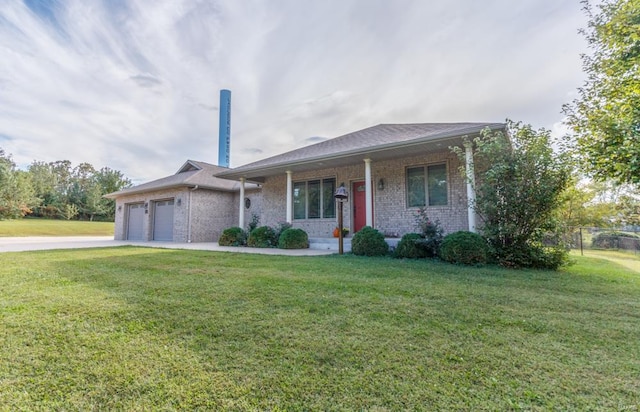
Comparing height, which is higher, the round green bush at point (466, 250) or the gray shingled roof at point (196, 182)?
the gray shingled roof at point (196, 182)

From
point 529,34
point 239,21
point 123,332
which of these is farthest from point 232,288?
point 529,34

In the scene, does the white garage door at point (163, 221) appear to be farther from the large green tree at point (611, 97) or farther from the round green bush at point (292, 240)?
the large green tree at point (611, 97)

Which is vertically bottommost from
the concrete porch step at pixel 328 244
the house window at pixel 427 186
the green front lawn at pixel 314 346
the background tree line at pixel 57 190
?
the green front lawn at pixel 314 346

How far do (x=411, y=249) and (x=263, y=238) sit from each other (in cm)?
514

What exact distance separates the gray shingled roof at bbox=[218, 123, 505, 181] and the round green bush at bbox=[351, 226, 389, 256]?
90.5 inches

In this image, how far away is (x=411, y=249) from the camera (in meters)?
7.10

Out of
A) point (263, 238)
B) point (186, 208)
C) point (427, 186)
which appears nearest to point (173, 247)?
point (263, 238)

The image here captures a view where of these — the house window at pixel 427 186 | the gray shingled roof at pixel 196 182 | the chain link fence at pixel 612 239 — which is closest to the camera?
the house window at pixel 427 186

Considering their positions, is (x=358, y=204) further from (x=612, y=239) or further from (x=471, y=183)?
(x=612, y=239)

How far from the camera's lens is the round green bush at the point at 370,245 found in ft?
25.0

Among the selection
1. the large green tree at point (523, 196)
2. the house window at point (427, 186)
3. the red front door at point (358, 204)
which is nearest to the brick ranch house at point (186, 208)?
the red front door at point (358, 204)

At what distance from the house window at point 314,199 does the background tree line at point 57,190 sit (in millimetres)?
29347

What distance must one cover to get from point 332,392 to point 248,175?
10.5m

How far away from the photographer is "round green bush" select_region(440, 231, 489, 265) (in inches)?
239
